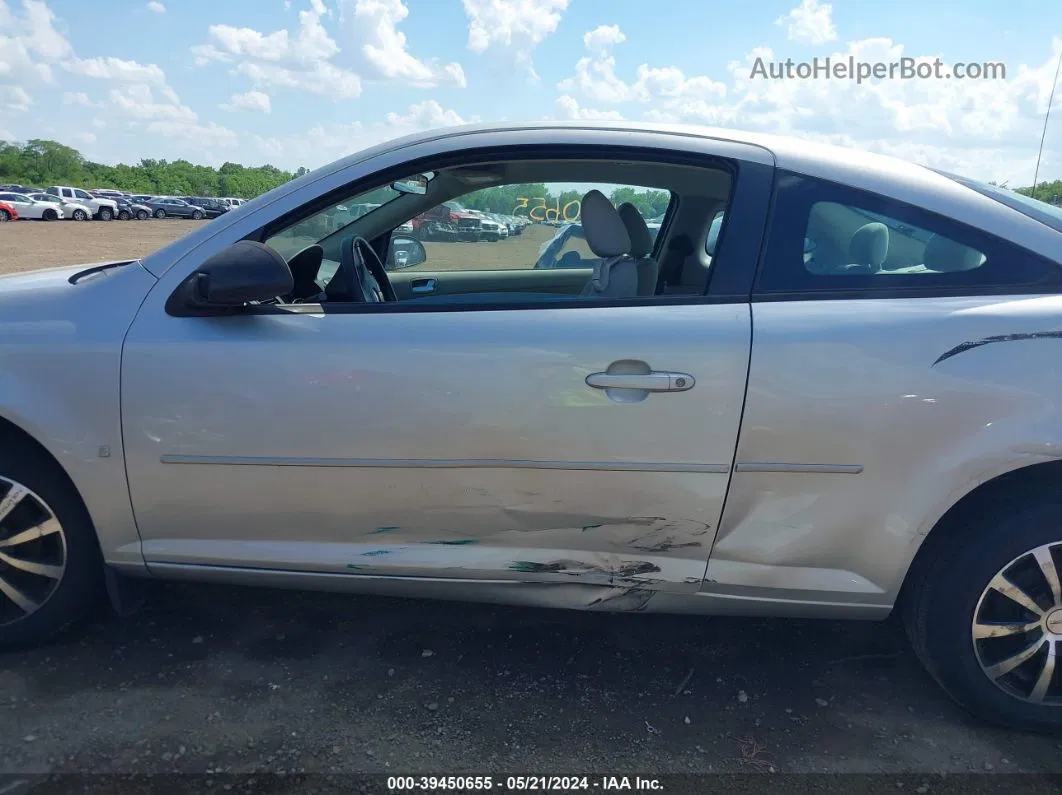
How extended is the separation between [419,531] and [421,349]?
21.9 inches

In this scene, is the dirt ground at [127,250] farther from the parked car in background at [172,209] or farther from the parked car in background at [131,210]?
the parked car in background at [172,209]

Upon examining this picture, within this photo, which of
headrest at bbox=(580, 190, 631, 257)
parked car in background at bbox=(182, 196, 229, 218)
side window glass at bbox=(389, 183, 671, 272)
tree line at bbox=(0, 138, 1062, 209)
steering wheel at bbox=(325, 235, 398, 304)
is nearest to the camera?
steering wheel at bbox=(325, 235, 398, 304)

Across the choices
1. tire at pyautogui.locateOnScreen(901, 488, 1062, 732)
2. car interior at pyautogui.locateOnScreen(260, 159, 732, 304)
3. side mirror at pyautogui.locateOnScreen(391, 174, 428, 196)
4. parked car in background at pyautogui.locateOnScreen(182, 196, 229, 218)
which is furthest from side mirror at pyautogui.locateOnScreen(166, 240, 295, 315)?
parked car in background at pyautogui.locateOnScreen(182, 196, 229, 218)

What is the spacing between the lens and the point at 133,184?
8006 cm

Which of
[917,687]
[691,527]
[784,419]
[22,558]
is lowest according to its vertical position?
[917,687]

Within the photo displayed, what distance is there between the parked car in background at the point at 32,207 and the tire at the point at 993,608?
1798 inches

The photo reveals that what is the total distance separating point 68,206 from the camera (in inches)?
1623

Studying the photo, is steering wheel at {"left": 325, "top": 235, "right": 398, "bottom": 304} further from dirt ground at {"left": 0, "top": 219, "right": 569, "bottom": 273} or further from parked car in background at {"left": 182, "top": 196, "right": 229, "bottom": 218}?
parked car in background at {"left": 182, "top": 196, "right": 229, "bottom": 218}

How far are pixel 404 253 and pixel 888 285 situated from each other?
6.31 ft

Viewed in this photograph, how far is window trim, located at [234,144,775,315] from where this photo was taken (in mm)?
2172

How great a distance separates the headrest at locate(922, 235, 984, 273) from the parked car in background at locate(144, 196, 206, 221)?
188 ft

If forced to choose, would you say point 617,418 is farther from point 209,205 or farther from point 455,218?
point 209,205

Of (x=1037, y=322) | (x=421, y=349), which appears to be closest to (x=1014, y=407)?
(x=1037, y=322)

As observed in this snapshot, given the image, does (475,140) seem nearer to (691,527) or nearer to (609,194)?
(609,194)
